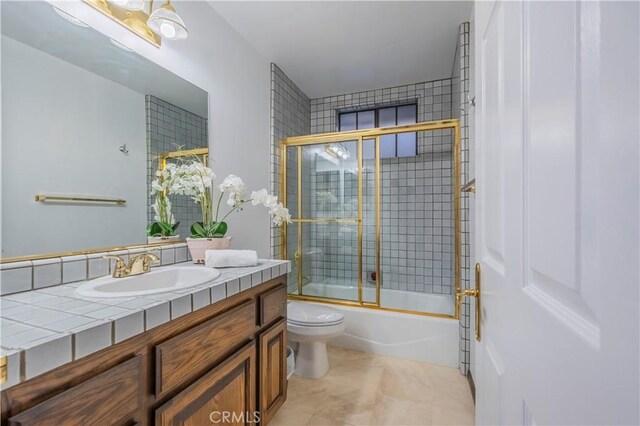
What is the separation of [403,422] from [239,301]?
1.17 m

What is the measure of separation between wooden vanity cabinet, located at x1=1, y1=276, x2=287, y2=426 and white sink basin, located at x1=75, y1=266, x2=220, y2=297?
142mm

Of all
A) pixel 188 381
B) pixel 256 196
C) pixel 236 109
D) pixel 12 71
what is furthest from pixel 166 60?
pixel 188 381

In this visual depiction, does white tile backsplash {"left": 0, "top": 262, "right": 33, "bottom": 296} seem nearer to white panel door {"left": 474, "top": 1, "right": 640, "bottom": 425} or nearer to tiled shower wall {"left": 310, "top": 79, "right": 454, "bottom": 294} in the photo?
white panel door {"left": 474, "top": 1, "right": 640, "bottom": 425}

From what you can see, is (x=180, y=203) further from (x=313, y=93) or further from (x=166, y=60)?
(x=313, y=93)

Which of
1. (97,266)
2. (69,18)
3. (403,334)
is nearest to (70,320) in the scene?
(97,266)

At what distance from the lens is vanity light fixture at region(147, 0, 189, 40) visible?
1353mm

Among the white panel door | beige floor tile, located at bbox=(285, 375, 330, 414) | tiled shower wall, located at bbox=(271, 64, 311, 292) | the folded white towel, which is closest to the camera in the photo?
the white panel door

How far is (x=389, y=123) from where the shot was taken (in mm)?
3232

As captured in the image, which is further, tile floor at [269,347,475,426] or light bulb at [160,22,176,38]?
tile floor at [269,347,475,426]

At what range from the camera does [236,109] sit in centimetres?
210

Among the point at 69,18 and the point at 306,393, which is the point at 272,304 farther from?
the point at 69,18

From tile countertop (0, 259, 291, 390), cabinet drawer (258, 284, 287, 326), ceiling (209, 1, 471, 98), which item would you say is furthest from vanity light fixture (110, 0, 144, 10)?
cabinet drawer (258, 284, 287, 326)

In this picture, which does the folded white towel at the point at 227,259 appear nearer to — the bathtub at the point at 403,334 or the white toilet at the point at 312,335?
the white toilet at the point at 312,335

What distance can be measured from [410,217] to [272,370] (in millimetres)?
2161
